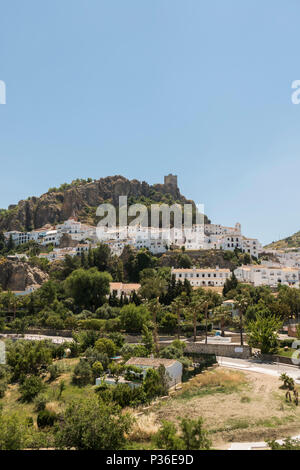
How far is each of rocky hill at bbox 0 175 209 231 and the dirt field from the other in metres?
112

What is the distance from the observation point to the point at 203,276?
8500 cm

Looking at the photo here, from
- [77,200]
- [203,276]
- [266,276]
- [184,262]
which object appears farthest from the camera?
[77,200]

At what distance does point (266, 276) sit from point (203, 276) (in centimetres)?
1460

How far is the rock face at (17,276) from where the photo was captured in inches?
3388

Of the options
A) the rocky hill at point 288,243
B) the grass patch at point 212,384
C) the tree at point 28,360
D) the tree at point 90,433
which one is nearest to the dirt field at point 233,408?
the grass patch at point 212,384

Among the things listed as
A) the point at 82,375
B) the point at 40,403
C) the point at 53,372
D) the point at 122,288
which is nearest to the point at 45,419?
the point at 40,403

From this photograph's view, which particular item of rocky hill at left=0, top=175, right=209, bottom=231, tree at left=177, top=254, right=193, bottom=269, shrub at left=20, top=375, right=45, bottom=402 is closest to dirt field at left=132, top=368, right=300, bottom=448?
shrub at left=20, top=375, right=45, bottom=402

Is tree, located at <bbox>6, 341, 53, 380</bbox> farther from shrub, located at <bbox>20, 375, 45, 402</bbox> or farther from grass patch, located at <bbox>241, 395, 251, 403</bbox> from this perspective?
grass patch, located at <bbox>241, 395, 251, 403</bbox>

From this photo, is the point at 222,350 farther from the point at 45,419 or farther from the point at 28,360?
the point at 45,419

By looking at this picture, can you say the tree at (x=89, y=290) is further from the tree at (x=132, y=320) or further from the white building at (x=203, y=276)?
the white building at (x=203, y=276)

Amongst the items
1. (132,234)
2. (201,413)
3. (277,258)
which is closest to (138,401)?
(201,413)

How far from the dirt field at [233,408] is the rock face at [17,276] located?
6026cm

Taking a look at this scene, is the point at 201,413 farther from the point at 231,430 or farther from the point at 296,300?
the point at 296,300

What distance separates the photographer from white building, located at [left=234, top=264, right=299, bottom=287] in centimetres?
8425
